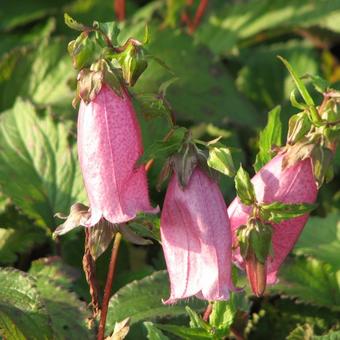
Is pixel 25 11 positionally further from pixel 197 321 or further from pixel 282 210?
pixel 282 210

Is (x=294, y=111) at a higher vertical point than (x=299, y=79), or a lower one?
lower

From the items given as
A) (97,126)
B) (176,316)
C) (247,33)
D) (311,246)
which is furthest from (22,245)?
(247,33)

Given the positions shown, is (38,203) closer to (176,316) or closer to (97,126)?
(176,316)

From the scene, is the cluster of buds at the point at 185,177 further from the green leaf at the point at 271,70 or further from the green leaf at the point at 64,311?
the green leaf at the point at 271,70

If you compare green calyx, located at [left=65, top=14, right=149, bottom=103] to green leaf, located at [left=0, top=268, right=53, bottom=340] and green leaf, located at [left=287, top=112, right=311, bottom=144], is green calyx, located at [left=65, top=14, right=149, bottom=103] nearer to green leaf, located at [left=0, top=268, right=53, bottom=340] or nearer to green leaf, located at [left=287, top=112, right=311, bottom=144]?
green leaf, located at [left=287, top=112, right=311, bottom=144]

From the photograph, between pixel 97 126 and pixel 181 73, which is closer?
pixel 97 126

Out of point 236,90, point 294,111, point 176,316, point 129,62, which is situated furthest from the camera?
point 236,90
